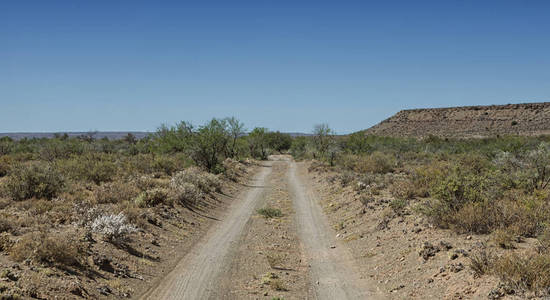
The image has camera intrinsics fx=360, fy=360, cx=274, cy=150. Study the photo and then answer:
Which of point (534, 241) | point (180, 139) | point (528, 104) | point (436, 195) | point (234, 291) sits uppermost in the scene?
point (528, 104)

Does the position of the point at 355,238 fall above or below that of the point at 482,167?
below

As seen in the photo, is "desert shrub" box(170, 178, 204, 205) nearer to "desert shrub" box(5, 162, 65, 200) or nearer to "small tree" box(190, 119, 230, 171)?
"desert shrub" box(5, 162, 65, 200)

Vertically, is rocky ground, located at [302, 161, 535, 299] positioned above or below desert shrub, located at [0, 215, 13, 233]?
below

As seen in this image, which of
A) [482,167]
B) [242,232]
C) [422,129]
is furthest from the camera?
[422,129]

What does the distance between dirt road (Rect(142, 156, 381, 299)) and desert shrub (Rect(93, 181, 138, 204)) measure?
163 inches

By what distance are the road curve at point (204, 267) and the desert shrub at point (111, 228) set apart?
1897mm

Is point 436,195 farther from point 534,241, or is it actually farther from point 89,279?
point 89,279

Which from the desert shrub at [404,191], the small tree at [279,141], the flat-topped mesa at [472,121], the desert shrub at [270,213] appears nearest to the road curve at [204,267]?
the desert shrub at [270,213]

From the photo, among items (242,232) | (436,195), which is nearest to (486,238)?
(436,195)

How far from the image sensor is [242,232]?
45.6 feet

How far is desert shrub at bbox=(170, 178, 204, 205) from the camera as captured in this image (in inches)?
650

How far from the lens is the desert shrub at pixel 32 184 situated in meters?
13.5

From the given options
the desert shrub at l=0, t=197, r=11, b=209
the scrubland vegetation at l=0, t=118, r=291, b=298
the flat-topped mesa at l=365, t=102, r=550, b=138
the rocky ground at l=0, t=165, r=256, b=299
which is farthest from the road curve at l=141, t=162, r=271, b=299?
the flat-topped mesa at l=365, t=102, r=550, b=138

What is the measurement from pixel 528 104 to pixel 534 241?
96.2m
